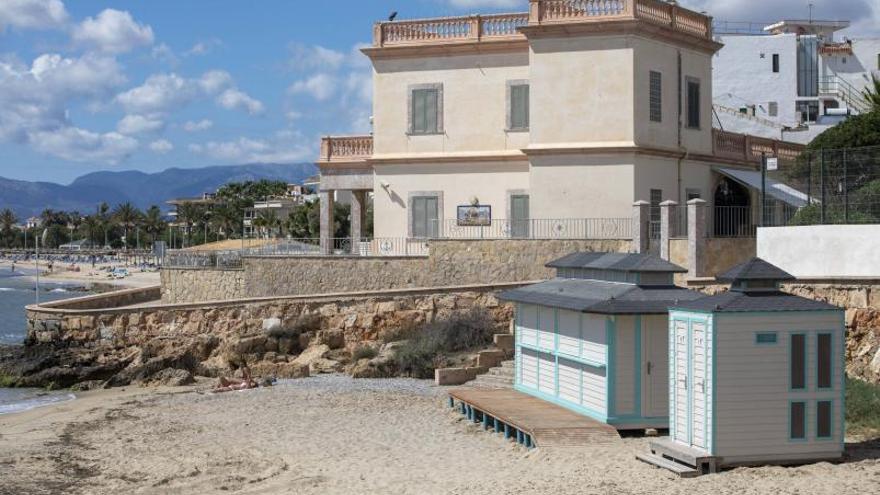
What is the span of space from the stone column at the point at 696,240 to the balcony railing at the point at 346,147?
13.3 m

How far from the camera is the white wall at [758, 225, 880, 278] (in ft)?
73.7

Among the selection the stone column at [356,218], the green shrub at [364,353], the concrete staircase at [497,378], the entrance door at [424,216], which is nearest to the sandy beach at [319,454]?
the concrete staircase at [497,378]

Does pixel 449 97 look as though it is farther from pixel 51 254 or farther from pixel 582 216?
pixel 51 254

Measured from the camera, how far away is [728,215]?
31797mm

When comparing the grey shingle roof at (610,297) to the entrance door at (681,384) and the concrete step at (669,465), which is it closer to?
the entrance door at (681,384)

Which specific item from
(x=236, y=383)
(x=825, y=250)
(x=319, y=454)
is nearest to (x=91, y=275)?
(x=236, y=383)

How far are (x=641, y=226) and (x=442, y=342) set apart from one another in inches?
256

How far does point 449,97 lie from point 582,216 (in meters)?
6.08

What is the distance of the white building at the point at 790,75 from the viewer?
54.8 metres

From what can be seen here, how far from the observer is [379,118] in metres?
36.6

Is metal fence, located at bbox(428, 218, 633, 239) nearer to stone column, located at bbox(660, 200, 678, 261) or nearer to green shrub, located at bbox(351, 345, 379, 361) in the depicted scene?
stone column, located at bbox(660, 200, 678, 261)

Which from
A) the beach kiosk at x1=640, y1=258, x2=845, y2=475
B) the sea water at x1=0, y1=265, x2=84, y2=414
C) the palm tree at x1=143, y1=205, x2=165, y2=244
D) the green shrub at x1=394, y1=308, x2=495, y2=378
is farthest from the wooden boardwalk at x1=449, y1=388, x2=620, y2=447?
the palm tree at x1=143, y1=205, x2=165, y2=244

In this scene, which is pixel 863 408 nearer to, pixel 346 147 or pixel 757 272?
pixel 757 272

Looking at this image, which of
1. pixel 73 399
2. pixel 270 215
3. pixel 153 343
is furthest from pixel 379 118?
pixel 270 215
